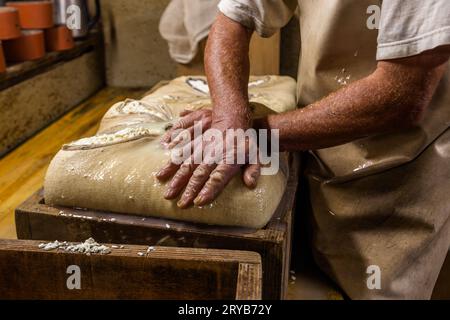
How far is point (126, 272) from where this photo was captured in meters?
1.17

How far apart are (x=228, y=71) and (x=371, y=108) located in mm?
520

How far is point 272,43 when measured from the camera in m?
3.05

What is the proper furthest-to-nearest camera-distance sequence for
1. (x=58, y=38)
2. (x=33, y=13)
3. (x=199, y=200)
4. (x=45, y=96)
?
(x=58, y=38) → (x=45, y=96) → (x=33, y=13) → (x=199, y=200)

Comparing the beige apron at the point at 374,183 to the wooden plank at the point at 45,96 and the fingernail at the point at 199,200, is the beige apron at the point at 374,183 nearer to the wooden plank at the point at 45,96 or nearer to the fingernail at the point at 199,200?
the fingernail at the point at 199,200

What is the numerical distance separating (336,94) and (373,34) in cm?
29

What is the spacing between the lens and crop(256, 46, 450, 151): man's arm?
1.28 metres

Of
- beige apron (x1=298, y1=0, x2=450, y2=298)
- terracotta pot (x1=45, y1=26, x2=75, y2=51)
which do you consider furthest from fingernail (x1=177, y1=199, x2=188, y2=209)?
terracotta pot (x1=45, y1=26, x2=75, y2=51)

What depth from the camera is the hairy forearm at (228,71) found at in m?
1.49

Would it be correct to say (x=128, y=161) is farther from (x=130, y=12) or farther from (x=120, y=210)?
(x=130, y=12)

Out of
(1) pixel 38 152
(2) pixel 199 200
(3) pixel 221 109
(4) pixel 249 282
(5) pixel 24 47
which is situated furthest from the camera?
(5) pixel 24 47

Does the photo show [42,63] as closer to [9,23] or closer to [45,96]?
[45,96]

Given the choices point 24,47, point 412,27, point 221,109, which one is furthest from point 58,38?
point 412,27

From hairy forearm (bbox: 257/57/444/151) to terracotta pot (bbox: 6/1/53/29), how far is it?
2.23 meters

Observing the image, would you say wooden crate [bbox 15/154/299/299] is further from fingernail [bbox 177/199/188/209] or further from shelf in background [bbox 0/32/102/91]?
shelf in background [bbox 0/32/102/91]
